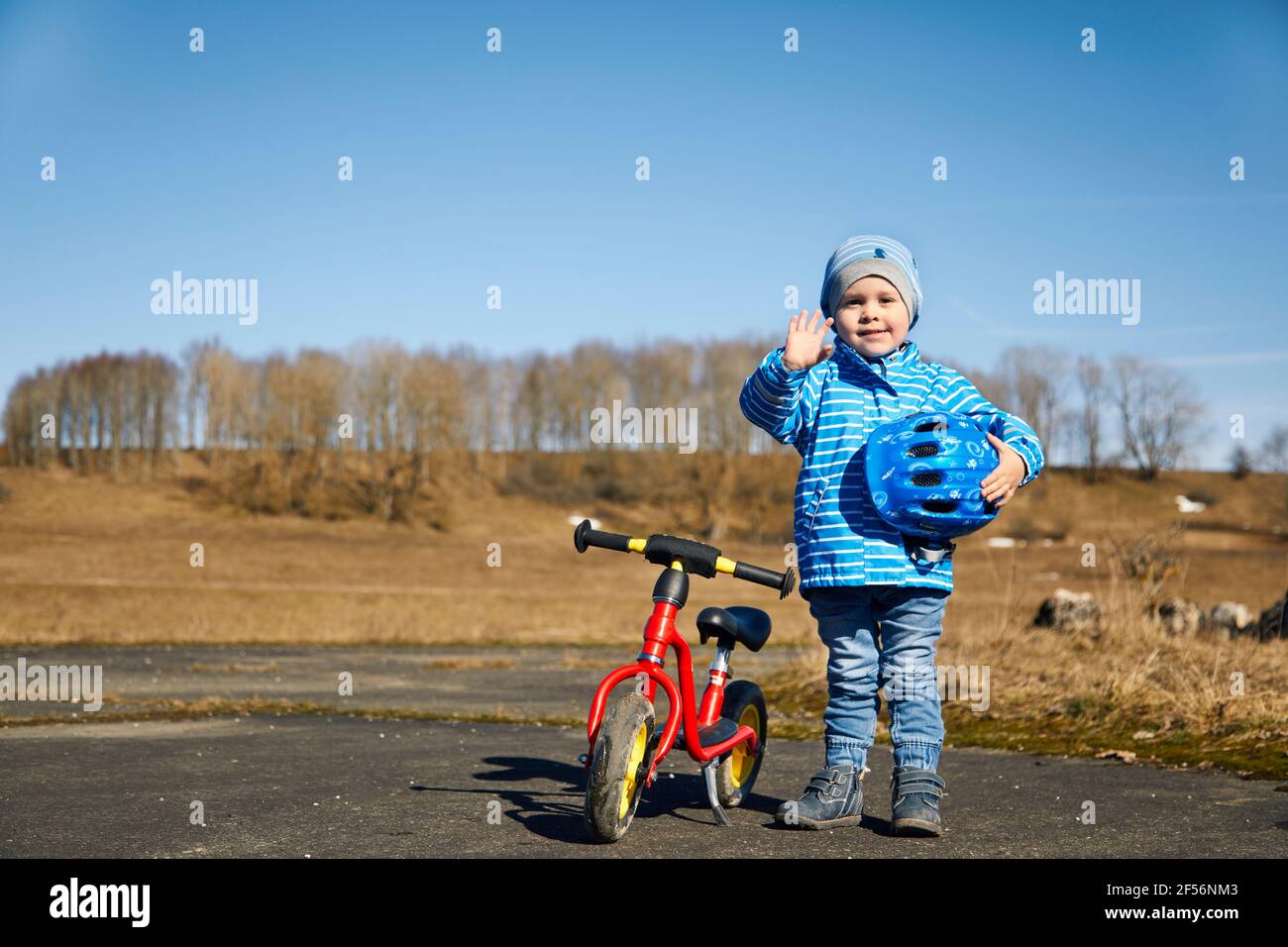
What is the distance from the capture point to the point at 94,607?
94.2ft

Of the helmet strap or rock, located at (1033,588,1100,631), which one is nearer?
the helmet strap

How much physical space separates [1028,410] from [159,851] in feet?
264

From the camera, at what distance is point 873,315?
5332 mm

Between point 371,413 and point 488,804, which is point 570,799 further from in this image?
point 371,413

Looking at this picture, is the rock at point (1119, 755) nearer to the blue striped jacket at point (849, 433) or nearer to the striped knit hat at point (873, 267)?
the blue striped jacket at point (849, 433)

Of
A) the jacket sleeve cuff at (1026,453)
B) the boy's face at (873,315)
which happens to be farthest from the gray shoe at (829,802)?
the boy's face at (873,315)

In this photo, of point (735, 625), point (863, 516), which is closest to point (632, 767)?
point (735, 625)

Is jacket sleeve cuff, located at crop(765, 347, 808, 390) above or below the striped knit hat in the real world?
below

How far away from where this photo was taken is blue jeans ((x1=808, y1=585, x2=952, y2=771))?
199 inches

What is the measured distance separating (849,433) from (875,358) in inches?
16.6

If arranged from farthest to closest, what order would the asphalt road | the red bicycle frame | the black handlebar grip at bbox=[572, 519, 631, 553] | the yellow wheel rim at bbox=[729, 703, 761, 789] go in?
the yellow wheel rim at bbox=[729, 703, 761, 789], the black handlebar grip at bbox=[572, 519, 631, 553], the red bicycle frame, the asphalt road

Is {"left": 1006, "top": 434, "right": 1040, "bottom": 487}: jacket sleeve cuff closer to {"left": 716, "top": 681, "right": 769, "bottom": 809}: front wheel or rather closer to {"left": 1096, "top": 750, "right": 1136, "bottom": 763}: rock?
{"left": 716, "top": 681, "right": 769, "bottom": 809}: front wheel

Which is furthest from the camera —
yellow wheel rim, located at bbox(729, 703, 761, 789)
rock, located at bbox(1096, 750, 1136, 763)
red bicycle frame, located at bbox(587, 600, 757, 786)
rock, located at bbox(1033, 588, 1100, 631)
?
Result: rock, located at bbox(1033, 588, 1100, 631)

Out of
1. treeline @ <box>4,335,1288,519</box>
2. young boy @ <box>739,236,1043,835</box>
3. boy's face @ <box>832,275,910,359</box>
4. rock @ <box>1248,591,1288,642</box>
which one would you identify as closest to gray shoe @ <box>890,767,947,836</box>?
Answer: young boy @ <box>739,236,1043,835</box>
